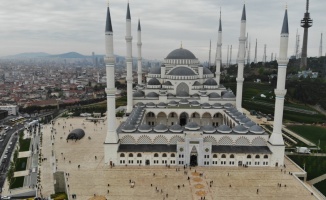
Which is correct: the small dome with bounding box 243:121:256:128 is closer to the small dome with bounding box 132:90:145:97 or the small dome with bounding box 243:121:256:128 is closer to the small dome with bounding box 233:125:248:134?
the small dome with bounding box 233:125:248:134

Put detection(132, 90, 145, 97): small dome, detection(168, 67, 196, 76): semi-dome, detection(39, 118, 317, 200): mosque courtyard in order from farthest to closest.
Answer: detection(168, 67, 196, 76): semi-dome < detection(132, 90, 145, 97): small dome < detection(39, 118, 317, 200): mosque courtyard

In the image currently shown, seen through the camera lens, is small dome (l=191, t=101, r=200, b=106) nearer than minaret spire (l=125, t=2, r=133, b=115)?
No

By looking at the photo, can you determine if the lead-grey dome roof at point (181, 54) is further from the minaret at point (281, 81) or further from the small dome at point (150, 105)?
the minaret at point (281, 81)

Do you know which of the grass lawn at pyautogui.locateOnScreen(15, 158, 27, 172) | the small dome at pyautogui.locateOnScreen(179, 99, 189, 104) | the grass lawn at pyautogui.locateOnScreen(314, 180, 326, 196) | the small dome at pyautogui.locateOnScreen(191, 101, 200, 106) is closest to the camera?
the grass lawn at pyautogui.locateOnScreen(314, 180, 326, 196)

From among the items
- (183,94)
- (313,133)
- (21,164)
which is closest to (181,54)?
(183,94)

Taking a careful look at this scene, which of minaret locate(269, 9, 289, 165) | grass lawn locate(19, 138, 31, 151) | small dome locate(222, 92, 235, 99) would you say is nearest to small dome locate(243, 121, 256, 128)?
minaret locate(269, 9, 289, 165)

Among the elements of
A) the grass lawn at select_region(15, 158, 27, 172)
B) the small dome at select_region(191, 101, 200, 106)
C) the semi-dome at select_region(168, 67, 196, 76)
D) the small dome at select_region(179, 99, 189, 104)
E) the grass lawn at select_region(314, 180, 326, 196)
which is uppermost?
the semi-dome at select_region(168, 67, 196, 76)
